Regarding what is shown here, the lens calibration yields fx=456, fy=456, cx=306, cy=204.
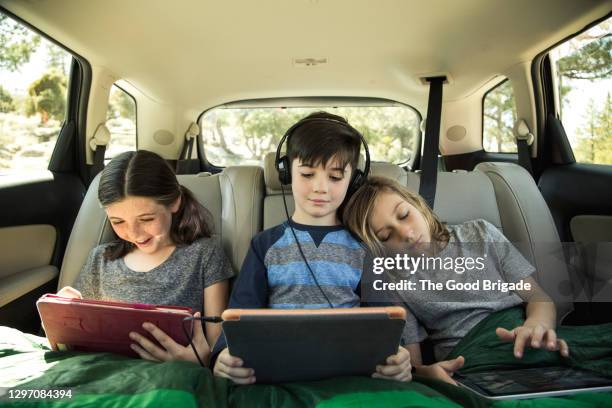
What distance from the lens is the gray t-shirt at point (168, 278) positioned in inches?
55.3

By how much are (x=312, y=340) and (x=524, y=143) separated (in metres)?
1.82

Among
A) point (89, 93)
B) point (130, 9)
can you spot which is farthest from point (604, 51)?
point (89, 93)

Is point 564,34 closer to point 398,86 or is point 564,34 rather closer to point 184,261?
point 398,86

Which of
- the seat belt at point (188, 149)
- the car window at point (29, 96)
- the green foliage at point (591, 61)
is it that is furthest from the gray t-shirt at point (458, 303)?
the seat belt at point (188, 149)

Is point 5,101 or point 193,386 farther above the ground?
point 5,101

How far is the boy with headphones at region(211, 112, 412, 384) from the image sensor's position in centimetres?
128

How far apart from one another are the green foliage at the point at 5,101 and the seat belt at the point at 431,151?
1.64 meters

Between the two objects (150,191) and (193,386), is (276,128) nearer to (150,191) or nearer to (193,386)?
(150,191)

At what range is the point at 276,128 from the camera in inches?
122

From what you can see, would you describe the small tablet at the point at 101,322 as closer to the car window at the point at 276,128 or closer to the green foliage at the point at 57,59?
the green foliage at the point at 57,59

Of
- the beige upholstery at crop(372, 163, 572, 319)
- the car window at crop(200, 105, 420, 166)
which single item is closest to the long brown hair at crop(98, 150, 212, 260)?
the beige upholstery at crop(372, 163, 572, 319)

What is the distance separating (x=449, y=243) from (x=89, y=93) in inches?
70.2

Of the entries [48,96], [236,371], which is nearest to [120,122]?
[48,96]
